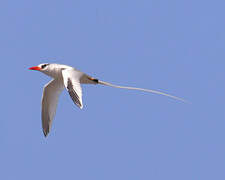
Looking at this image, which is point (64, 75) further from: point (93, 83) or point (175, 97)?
point (175, 97)

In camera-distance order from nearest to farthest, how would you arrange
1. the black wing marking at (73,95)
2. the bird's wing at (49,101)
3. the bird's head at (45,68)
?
the black wing marking at (73,95)
the bird's head at (45,68)
the bird's wing at (49,101)

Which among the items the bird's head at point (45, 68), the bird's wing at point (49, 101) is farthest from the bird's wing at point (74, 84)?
the bird's wing at point (49, 101)

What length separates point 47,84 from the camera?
58.6 ft

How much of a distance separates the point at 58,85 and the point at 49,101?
24.2 inches

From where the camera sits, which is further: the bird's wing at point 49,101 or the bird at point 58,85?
the bird's wing at point 49,101

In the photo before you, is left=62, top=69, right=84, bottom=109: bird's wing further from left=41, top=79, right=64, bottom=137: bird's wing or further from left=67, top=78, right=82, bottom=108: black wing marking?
left=41, top=79, right=64, bottom=137: bird's wing

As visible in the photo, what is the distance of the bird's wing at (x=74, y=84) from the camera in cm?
1410

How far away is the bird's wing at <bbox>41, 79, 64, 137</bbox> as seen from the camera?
17.9m

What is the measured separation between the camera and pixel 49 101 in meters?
18.0

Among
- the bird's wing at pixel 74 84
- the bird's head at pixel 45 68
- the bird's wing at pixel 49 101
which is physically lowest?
the bird's wing at pixel 49 101

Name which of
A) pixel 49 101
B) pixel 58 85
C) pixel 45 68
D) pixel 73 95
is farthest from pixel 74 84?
pixel 49 101

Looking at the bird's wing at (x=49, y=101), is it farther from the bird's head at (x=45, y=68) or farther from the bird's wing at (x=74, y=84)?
the bird's wing at (x=74, y=84)

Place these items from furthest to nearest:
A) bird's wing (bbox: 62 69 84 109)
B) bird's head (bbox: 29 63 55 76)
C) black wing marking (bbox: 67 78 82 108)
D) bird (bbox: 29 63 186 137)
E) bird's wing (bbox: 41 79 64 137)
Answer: bird's wing (bbox: 41 79 64 137) → bird's head (bbox: 29 63 55 76) → bird (bbox: 29 63 186 137) → bird's wing (bbox: 62 69 84 109) → black wing marking (bbox: 67 78 82 108)

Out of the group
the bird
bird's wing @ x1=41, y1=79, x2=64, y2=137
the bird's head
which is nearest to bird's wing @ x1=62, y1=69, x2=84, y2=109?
the bird
